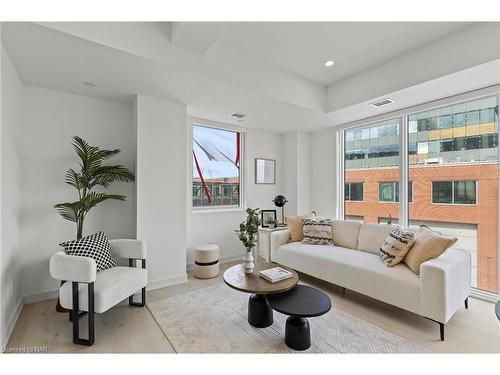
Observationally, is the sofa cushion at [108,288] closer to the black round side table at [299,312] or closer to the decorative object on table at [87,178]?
the decorative object on table at [87,178]

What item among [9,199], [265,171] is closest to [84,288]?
[9,199]

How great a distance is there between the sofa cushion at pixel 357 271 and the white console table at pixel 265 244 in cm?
30

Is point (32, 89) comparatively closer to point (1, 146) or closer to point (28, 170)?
point (28, 170)

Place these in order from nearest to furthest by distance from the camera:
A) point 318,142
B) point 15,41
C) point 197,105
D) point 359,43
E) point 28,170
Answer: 1. point 15,41
2. point 359,43
3. point 28,170
4. point 197,105
5. point 318,142

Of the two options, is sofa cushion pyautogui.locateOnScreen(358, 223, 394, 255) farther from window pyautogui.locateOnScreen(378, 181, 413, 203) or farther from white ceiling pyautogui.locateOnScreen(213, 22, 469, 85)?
white ceiling pyautogui.locateOnScreen(213, 22, 469, 85)

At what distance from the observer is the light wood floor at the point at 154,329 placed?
73.4 inches

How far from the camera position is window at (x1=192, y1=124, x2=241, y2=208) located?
397cm

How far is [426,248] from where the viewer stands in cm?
227

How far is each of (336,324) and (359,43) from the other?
8.94ft

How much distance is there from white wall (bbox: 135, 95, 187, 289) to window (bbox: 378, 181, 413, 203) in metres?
2.93

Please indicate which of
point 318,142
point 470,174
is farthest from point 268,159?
point 470,174

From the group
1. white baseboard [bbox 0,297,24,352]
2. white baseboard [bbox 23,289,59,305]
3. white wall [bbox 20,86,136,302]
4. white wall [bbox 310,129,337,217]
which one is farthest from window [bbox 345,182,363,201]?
white baseboard [bbox 0,297,24,352]

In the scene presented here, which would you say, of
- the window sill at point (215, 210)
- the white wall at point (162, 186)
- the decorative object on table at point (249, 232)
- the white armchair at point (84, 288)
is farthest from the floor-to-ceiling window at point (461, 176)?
the white armchair at point (84, 288)
